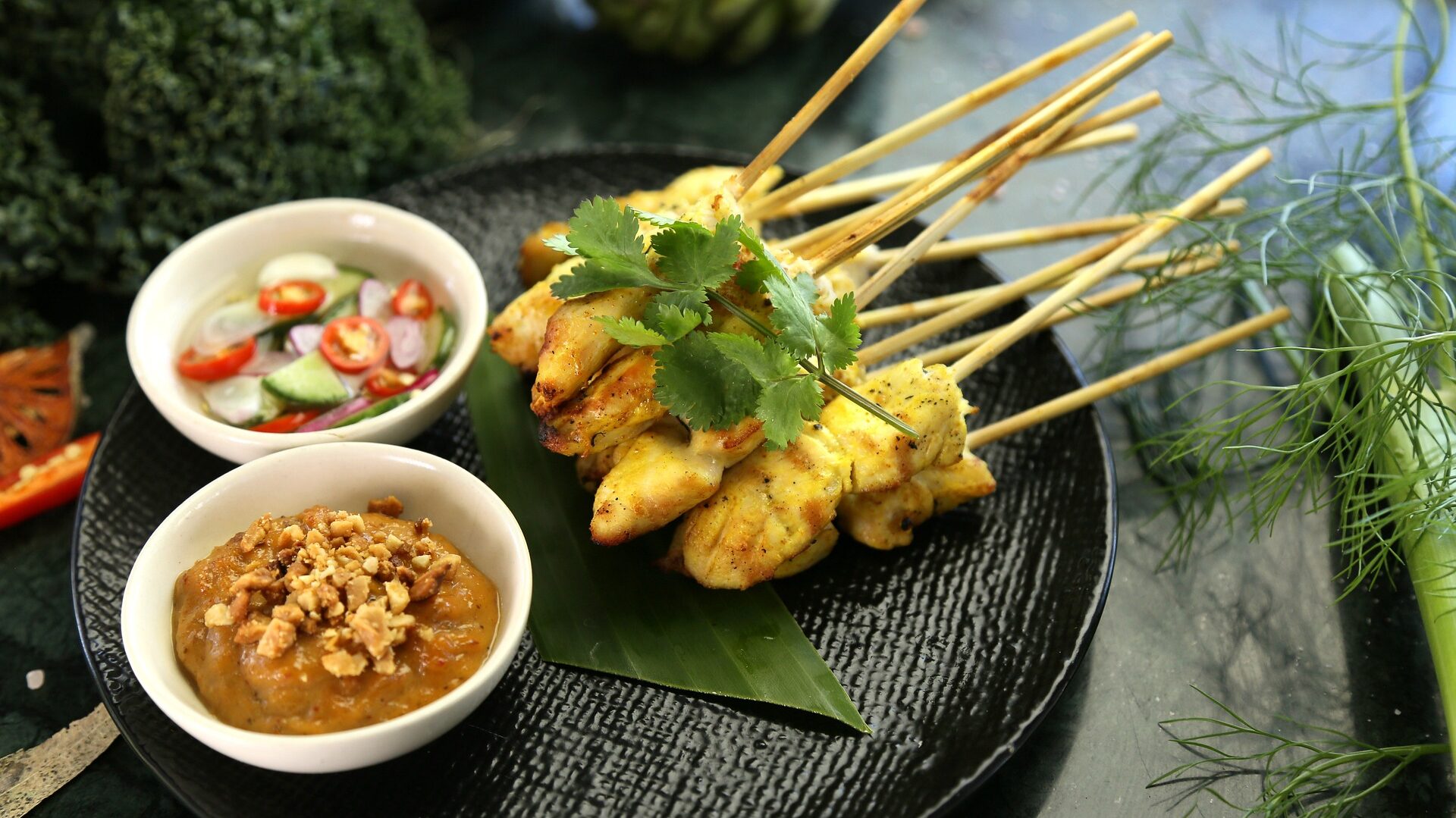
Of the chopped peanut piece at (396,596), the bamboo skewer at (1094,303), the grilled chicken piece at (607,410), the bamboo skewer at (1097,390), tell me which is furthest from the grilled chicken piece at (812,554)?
the chopped peanut piece at (396,596)

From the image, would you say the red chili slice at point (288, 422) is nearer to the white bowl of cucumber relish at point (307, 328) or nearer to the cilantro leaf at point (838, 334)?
the white bowl of cucumber relish at point (307, 328)

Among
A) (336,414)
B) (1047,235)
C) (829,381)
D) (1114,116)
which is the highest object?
(1114,116)

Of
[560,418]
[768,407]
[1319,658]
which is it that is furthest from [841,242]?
[1319,658]

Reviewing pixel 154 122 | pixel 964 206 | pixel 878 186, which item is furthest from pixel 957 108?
pixel 154 122

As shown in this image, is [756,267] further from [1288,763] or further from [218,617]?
[1288,763]

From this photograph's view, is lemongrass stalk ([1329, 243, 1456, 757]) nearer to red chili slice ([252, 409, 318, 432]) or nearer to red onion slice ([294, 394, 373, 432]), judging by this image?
red onion slice ([294, 394, 373, 432])

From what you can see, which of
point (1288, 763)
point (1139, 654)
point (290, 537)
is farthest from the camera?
point (1139, 654)

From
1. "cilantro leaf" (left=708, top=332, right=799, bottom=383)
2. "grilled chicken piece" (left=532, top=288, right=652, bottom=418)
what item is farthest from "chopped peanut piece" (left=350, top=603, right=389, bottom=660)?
"cilantro leaf" (left=708, top=332, right=799, bottom=383)

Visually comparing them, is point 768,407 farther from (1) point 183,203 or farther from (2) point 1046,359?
(1) point 183,203
